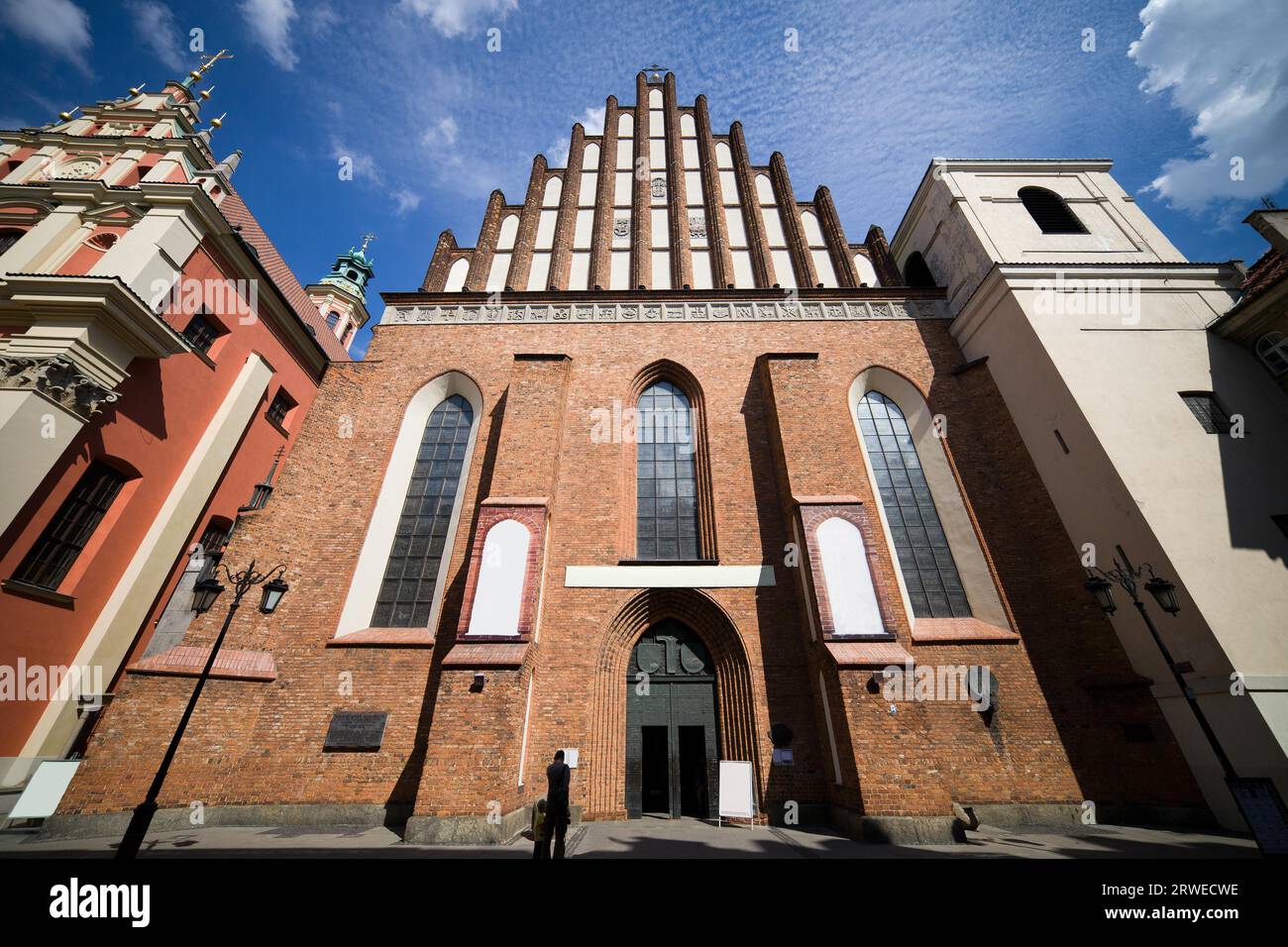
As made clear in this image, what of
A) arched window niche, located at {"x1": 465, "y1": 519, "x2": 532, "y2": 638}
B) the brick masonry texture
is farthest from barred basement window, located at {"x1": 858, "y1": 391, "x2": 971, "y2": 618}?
arched window niche, located at {"x1": 465, "y1": 519, "x2": 532, "y2": 638}

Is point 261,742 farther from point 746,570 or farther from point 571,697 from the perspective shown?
point 746,570

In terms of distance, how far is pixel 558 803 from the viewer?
504 centimetres

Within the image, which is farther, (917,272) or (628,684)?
(917,272)

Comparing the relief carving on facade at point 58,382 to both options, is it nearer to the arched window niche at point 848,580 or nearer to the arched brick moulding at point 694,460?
the arched brick moulding at point 694,460

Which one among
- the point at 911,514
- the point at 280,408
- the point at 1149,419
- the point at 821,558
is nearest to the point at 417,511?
the point at 280,408

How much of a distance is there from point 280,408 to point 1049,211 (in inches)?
920

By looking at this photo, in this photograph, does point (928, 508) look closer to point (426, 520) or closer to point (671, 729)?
point (671, 729)

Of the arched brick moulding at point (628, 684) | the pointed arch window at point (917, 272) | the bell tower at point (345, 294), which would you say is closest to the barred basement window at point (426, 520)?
the arched brick moulding at point (628, 684)

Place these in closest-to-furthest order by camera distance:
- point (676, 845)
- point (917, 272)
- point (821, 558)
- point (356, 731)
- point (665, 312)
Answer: point (676, 845)
point (356, 731)
point (821, 558)
point (665, 312)
point (917, 272)

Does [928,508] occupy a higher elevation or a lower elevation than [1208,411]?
lower

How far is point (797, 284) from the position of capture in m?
13.3

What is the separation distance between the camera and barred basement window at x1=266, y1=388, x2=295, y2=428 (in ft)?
45.0

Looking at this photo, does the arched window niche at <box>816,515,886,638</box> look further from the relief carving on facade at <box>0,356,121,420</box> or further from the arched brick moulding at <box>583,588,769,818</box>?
the relief carving on facade at <box>0,356,121,420</box>
